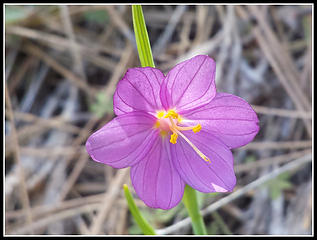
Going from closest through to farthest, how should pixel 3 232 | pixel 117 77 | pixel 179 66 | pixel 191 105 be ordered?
1. pixel 179 66
2. pixel 191 105
3. pixel 3 232
4. pixel 117 77

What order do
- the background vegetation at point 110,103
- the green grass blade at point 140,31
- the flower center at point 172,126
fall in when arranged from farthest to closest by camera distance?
the background vegetation at point 110,103
the flower center at point 172,126
the green grass blade at point 140,31

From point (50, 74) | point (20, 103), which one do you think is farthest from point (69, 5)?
point (20, 103)

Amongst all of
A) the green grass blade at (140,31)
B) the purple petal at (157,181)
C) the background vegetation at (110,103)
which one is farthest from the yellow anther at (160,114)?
the background vegetation at (110,103)

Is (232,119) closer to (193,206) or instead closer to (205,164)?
(205,164)

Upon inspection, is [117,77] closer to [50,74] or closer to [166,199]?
[50,74]

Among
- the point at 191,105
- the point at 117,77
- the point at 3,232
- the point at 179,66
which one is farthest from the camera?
the point at 117,77

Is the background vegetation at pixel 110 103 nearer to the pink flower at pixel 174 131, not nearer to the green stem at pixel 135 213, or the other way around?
the green stem at pixel 135 213

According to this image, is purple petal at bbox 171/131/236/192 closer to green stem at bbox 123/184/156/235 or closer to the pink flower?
the pink flower

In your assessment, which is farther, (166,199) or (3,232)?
(3,232)

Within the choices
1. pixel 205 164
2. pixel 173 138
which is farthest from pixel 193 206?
pixel 173 138
